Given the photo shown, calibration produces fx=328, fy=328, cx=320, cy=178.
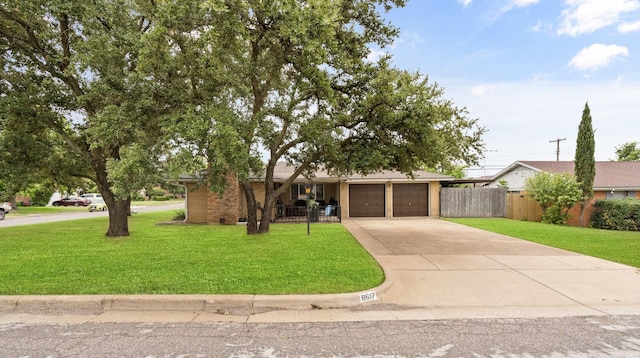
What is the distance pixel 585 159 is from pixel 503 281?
14.5 m

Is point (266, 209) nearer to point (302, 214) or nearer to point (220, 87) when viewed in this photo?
point (220, 87)

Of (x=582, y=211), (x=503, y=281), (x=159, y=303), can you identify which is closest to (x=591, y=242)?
(x=503, y=281)

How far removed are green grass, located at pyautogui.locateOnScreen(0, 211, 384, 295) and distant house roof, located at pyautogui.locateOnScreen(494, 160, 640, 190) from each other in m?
20.7

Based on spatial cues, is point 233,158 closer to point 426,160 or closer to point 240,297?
point 240,297

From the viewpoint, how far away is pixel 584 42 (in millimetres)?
13320

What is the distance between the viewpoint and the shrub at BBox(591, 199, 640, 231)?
14430 mm

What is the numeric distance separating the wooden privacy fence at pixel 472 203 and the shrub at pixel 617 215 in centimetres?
442

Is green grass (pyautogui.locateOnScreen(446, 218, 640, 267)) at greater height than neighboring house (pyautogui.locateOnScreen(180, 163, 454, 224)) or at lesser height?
lesser

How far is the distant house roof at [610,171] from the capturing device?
20984 mm

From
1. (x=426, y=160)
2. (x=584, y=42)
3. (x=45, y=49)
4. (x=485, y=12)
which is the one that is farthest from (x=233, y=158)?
(x=584, y=42)

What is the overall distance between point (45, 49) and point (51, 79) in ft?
3.41

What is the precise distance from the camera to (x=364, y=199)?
766 inches

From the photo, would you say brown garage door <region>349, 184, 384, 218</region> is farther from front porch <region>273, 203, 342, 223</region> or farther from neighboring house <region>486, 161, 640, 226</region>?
neighboring house <region>486, 161, 640, 226</region>

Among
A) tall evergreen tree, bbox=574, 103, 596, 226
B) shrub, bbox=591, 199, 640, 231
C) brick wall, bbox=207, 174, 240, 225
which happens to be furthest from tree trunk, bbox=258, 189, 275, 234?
shrub, bbox=591, 199, 640, 231
